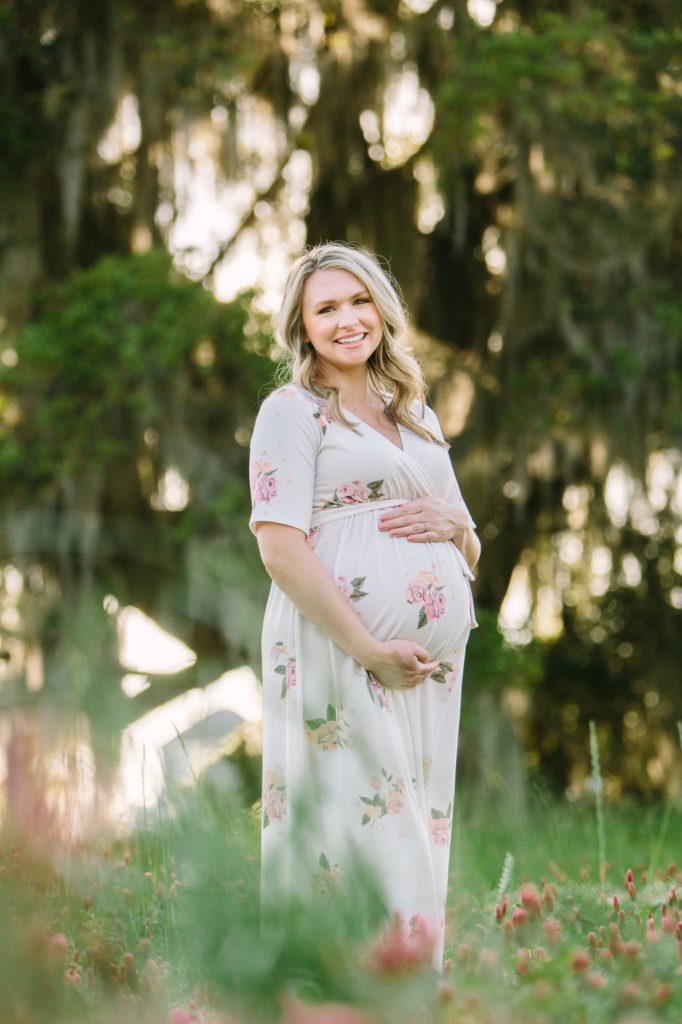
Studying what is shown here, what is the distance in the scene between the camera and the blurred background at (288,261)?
287 inches

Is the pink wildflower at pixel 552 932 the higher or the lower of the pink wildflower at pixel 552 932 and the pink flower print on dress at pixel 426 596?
the lower

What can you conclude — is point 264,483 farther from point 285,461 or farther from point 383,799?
point 383,799

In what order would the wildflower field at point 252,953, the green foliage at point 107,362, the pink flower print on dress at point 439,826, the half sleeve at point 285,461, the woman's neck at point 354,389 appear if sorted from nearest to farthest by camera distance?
the wildflower field at point 252,953
the half sleeve at point 285,461
the pink flower print on dress at point 439,826
the woman's neck at point 354,389
the green foliage at point 107,362

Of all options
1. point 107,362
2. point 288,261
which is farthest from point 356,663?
point 288,261

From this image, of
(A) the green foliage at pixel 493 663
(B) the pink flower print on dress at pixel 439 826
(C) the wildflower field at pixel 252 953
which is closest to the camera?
(C) the wildflower field at pixel 252 953

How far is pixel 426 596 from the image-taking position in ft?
8.15

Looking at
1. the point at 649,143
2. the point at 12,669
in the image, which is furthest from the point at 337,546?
the point at 649,143

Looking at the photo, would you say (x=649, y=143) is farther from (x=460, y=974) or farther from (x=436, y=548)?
(x=460, y=974)

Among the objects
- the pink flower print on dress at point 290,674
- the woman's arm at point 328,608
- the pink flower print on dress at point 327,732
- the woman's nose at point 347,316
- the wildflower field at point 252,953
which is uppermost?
the woman's nose at point 347,316

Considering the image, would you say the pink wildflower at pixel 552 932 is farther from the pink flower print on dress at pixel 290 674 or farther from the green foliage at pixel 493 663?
the green foliage at pixel 493 663

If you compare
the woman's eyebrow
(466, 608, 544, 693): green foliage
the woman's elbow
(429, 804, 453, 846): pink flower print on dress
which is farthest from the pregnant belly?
(466, 608, 544, 693): green foliage

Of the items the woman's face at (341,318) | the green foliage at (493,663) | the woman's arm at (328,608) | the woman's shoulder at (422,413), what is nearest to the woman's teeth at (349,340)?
the woman's face at (341,318)

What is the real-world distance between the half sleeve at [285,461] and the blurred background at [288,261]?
3.74m

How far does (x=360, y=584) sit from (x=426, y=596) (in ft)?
0.46
